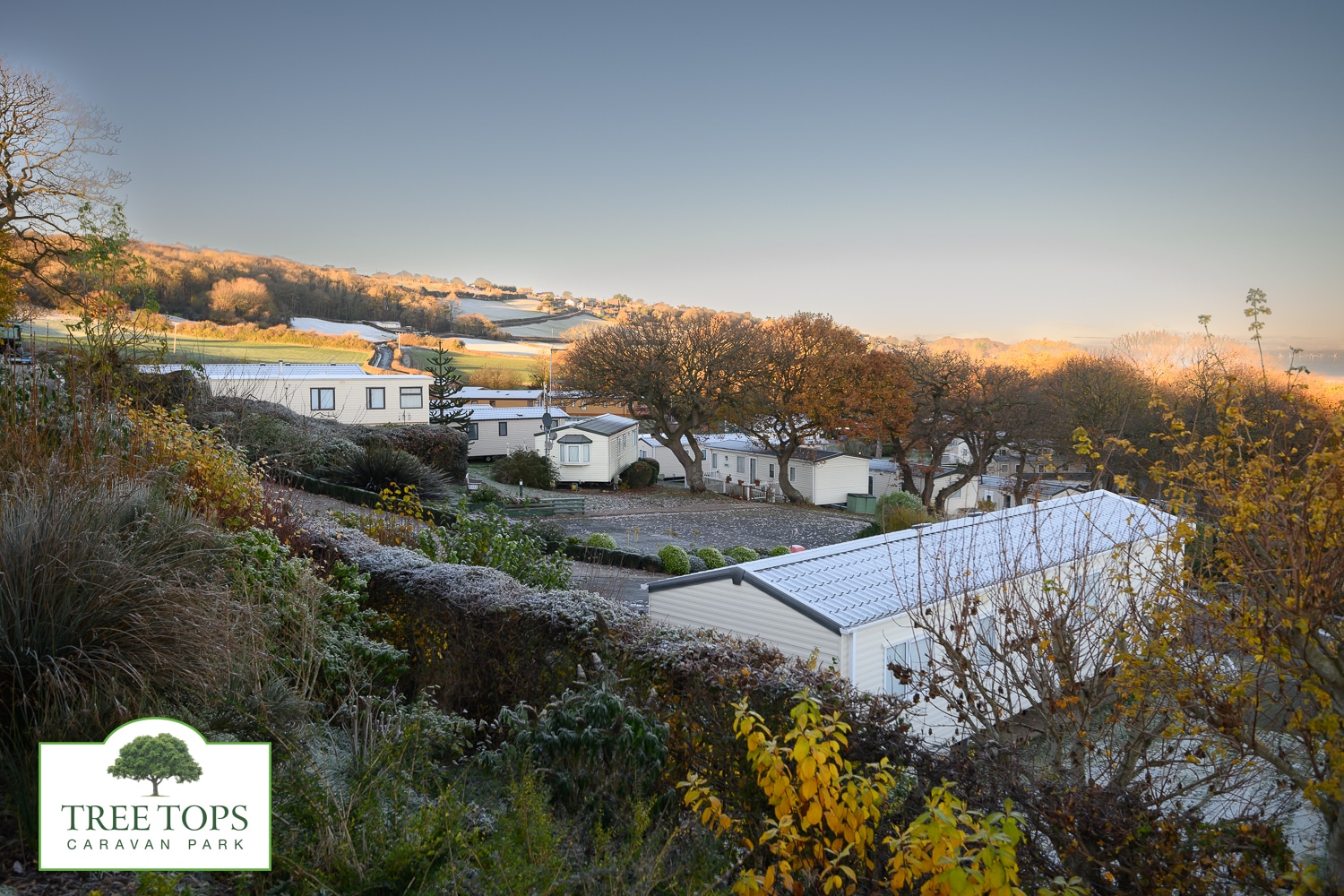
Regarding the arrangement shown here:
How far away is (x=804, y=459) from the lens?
38812 millimetres

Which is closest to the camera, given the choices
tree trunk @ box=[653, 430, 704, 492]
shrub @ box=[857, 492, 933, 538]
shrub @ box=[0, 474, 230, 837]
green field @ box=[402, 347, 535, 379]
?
shrub @ box=[0, 474, 230, 837]

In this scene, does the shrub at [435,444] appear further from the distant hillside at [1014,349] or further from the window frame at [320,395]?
the distant hillside at [1014,349]

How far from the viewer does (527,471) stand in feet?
102

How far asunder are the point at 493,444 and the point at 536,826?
40.0 m

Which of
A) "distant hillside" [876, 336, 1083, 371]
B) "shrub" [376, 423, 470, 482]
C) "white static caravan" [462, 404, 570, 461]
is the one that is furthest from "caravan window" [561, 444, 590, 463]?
"distant hillside" [876, 336, 1083, 371]

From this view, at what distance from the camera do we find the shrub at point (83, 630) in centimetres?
284

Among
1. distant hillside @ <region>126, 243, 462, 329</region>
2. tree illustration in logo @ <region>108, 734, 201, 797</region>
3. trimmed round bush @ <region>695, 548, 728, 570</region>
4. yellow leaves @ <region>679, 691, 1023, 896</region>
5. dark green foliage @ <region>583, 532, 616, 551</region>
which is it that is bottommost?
trimmed round bush @ <region>695, 548, 728, 570</region>

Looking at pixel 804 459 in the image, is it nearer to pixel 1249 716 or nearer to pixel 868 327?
pixel 868 327

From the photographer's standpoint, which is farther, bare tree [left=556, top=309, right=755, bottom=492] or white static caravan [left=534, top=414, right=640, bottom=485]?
white static caravan [left=534, top=414, right=640, bottom=485]

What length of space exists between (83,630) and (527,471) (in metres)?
28.2

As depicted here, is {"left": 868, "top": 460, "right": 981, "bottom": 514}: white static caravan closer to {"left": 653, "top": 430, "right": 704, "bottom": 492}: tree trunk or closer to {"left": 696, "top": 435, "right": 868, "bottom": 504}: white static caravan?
{"left": 696, "top": 435, "right": 868, "bottom": 504}: white static caravan

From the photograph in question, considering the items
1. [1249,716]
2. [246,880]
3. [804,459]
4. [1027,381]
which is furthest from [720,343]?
[246,880]

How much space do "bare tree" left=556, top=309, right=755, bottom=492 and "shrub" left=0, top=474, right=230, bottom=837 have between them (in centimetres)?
2907

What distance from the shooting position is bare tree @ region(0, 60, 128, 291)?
16094 millimetres
